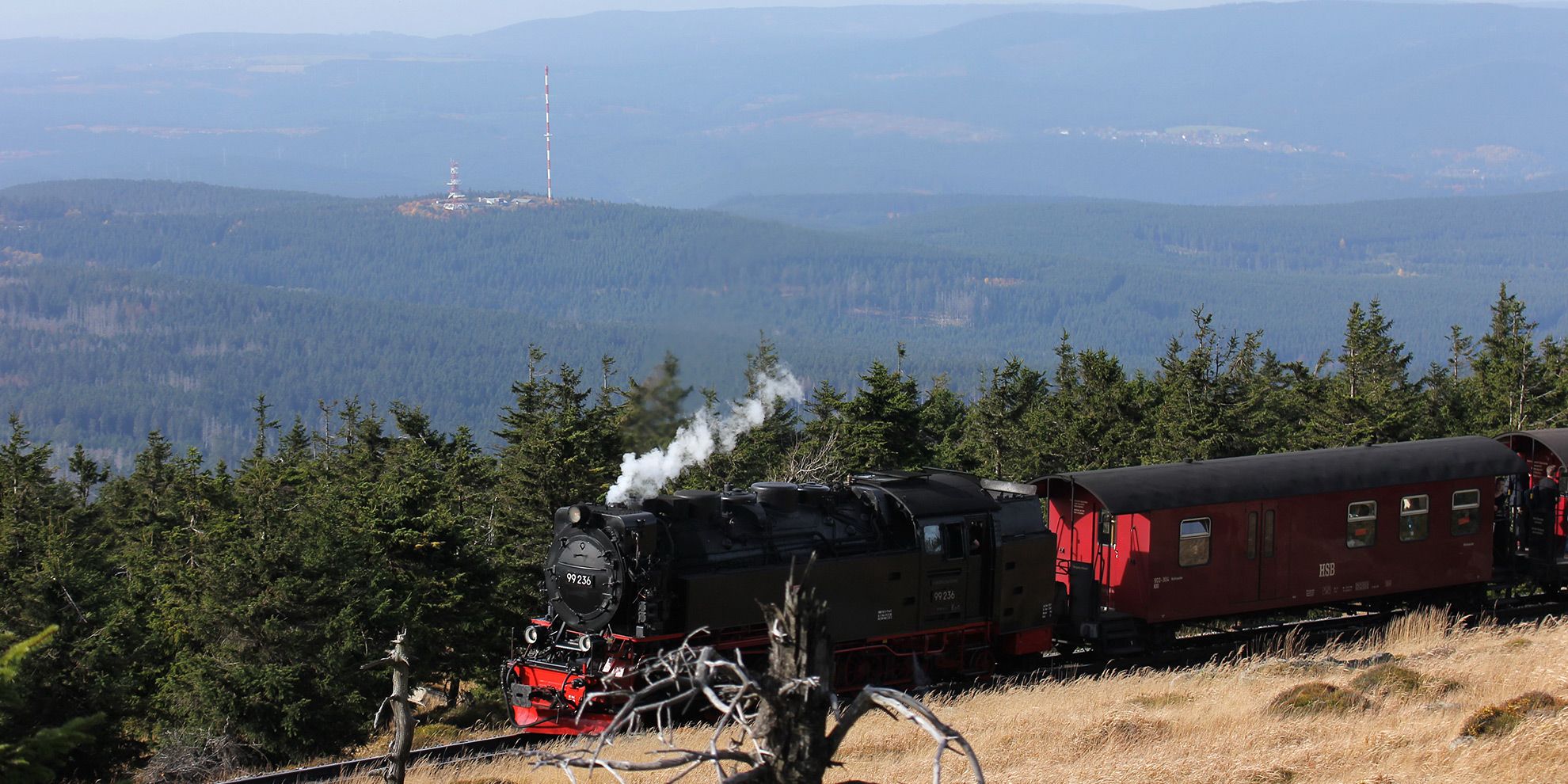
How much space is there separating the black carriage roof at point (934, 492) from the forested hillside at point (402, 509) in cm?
1004

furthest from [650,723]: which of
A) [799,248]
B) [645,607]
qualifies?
[799,248]

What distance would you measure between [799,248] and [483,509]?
2763 inches

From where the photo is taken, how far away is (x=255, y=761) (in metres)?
22.4

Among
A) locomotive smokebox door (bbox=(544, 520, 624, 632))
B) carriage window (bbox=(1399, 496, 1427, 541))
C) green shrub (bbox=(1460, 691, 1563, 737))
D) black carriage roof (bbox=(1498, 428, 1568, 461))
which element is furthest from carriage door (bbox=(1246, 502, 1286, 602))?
locomotive smokebox door (bbox=(544, 520, 624, 632))

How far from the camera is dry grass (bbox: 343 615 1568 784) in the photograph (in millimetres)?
12977

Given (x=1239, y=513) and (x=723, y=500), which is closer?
(x=723, y=500)

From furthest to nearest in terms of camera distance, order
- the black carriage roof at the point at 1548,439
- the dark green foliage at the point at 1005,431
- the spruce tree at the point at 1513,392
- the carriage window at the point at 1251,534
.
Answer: the dark green foliage at the point at 1005,431, the spruce tree at the point at 1513,392, the black carriage roof at the point at 1548,439, the carriage window at the point at 1251,534

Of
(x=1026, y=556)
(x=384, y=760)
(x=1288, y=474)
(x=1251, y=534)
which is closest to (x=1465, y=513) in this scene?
(x=1288, y=474)

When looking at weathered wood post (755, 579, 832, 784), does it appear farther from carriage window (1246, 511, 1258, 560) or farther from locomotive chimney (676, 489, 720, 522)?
carriage window (1246, 511, 1258, 560)

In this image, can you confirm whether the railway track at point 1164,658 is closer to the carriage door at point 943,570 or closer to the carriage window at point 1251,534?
the carriage door at point 943,570

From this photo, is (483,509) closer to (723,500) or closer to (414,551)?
(414,551)

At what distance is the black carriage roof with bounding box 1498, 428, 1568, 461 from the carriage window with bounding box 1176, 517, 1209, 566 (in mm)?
9021

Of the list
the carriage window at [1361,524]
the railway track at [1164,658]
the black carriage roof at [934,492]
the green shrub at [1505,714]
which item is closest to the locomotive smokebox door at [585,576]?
the railway track at [1164,658]

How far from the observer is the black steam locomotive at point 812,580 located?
65.9ft
